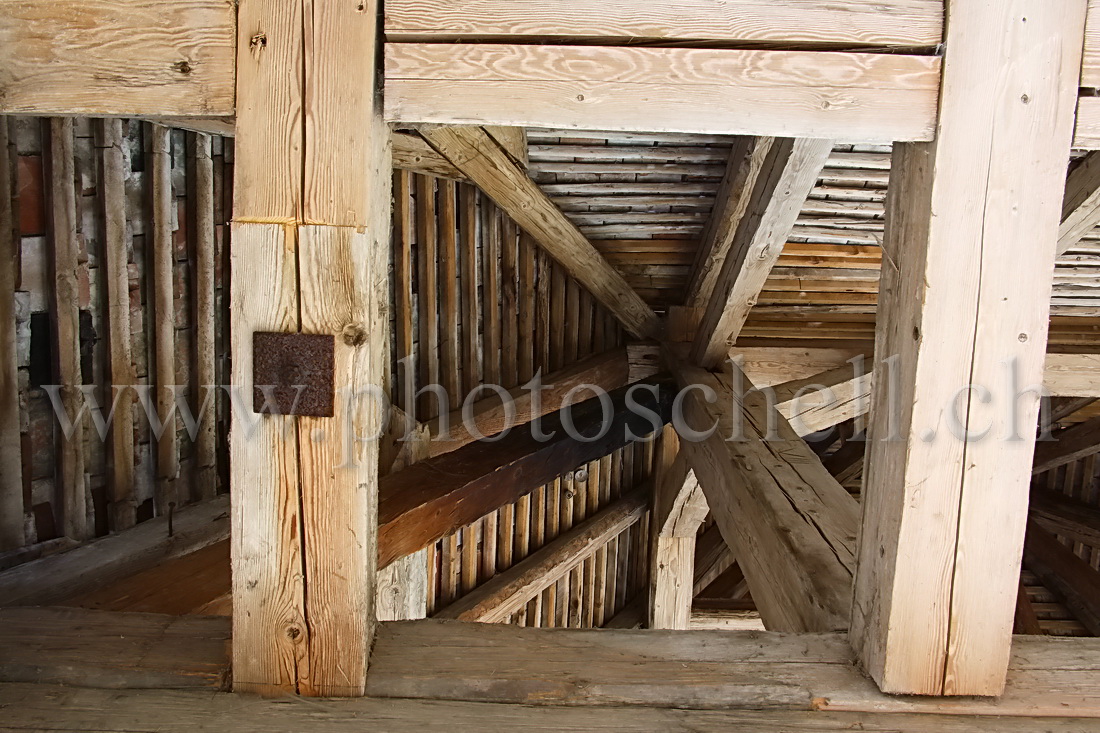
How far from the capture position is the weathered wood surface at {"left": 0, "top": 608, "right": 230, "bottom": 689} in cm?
136

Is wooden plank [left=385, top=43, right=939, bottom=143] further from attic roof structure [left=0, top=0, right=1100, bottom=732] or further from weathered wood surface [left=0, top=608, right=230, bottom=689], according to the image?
weathered wood surface [left=0, top=608, right=230, bottom=689]

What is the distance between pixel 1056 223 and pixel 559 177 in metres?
2.24

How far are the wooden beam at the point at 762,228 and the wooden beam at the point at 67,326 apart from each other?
6.79 ft

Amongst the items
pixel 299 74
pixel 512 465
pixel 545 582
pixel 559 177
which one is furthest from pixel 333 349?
pixel 545 582

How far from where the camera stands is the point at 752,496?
208cm

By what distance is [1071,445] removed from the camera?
5.77m

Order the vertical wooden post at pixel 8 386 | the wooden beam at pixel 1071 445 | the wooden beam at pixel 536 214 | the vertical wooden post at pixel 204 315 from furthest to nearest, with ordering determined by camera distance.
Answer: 1. the wooden beam at pixel 1071 445
2. the wooden beam at pixel 536 214
3. the vertical wooden post at pixel 204 315
4. the vertical wooden post at pixel 8 386

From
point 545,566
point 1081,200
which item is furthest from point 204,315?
point 1081,200

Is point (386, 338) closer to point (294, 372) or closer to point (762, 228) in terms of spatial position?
point (294, 372)

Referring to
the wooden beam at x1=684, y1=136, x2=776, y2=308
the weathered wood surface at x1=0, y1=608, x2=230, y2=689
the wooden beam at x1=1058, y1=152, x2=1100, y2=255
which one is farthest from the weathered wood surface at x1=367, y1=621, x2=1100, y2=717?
the wooden beam at x1=1058, y1=152, x2=1100, y2=255

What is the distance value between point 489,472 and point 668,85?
1.93m

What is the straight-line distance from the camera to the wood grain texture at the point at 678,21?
47.8 inches

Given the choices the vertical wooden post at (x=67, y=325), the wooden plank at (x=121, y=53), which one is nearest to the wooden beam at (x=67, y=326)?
the vertical wooden post at (x=67, y=325)

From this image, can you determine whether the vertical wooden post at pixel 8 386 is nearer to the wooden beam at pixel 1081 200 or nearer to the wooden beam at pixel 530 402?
the wooden beam at pixel 530 402
